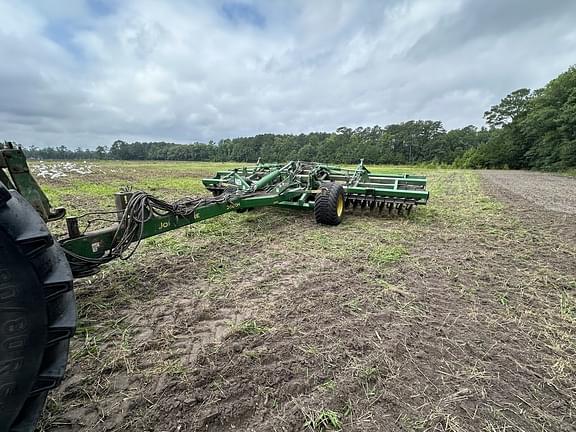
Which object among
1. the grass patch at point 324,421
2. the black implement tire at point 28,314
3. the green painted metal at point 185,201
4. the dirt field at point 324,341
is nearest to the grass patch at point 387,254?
the dirt field at point 324,341

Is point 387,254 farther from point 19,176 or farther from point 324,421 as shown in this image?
point 19,176

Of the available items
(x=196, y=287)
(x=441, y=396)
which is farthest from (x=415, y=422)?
(x=196, y=287)

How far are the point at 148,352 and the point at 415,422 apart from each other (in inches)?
76.0

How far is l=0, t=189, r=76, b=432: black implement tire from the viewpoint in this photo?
1.28 m

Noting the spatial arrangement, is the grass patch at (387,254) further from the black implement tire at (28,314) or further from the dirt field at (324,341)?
the black implement tire at (28,314)

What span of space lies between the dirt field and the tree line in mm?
9030

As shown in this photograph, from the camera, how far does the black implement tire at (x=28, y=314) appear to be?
1.28 metres

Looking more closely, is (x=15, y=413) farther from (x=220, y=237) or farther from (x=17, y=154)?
(x=220, y=237)

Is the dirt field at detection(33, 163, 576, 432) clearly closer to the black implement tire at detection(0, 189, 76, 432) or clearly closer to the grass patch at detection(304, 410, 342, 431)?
the grass patch at detection(304, 410, 342, 431)

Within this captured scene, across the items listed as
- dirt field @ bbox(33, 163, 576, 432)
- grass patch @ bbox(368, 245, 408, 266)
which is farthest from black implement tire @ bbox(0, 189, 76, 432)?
grass patch @ bbox(368, 245, 408, 266)

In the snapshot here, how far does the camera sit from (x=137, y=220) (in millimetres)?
2928

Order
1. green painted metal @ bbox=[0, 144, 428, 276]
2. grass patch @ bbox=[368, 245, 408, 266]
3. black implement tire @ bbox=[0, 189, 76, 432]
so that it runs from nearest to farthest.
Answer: black implement tire @ bbox=[0, 189, 76, 432] < green painted metal @ bbox=[0, 144, 428, 276] < grass patch @ bbox=[368, 245, 408, 266]

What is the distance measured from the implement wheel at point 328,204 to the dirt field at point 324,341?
55.5 inches

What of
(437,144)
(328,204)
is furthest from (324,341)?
(437,144)
